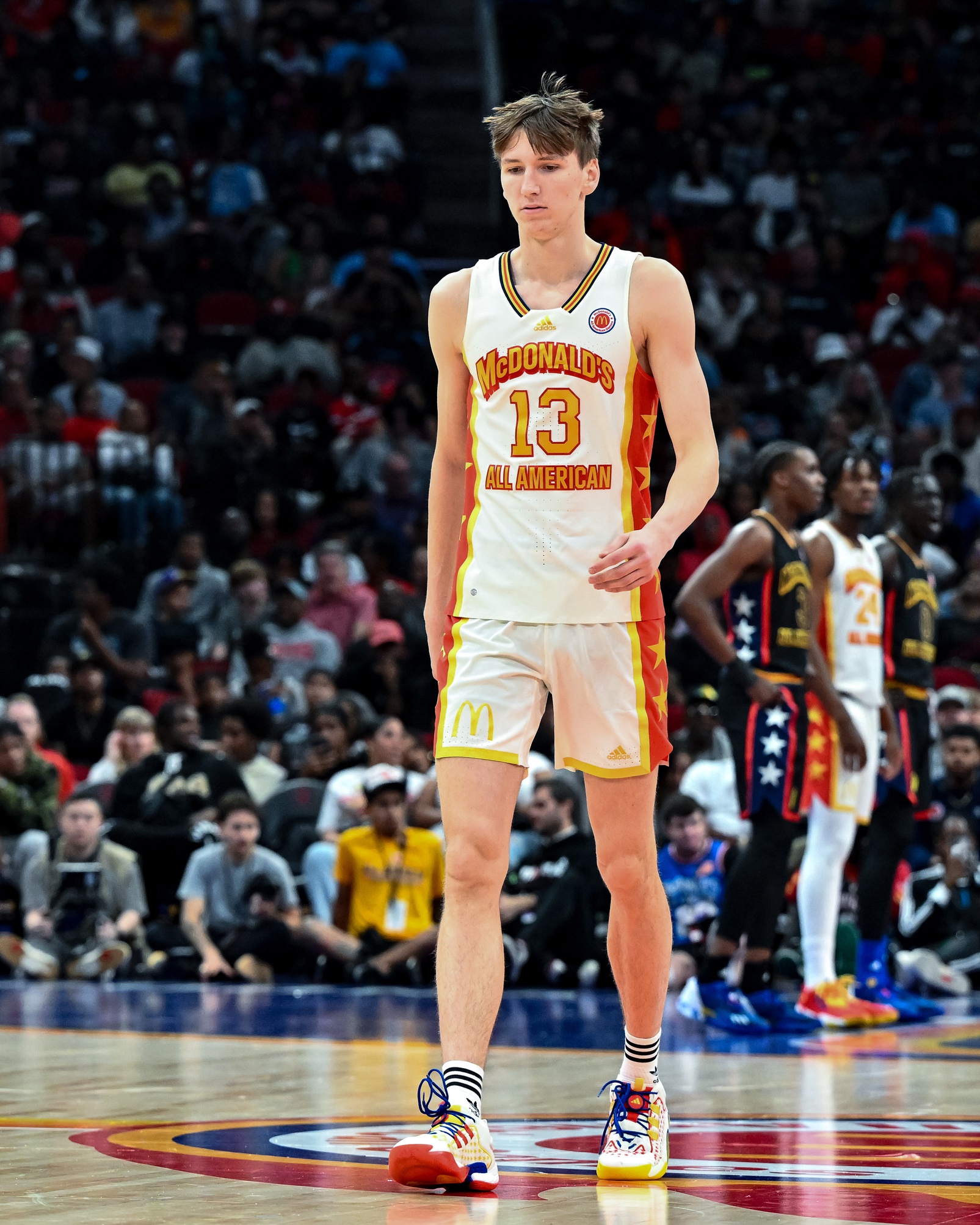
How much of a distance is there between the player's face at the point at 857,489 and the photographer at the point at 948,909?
2.38 m

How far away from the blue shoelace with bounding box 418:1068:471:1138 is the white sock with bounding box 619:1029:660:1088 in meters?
0.53

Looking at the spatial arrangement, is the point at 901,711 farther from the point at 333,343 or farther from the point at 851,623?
the point at 333,343

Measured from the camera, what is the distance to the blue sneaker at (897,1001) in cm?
791

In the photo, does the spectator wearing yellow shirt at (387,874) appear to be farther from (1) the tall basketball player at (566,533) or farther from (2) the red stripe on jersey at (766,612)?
(1) the tall basketball player at (566,533)

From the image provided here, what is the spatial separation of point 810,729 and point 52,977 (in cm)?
420

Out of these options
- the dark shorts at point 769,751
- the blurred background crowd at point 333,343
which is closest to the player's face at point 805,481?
the dark shorts at point 769,751

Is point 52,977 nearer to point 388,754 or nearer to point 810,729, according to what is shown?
point 388,754

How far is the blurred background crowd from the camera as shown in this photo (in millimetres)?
11133

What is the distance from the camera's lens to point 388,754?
10.6 metres

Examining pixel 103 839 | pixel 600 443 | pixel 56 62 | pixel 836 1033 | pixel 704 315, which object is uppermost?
pixel 56 62

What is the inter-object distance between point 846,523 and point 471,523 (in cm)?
409

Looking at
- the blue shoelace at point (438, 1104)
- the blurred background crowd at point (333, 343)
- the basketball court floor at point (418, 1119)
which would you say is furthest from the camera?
the blurred background crowd at point (333, 343)

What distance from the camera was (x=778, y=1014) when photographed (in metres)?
7.55

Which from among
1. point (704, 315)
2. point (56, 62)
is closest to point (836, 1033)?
point (704, 315)
